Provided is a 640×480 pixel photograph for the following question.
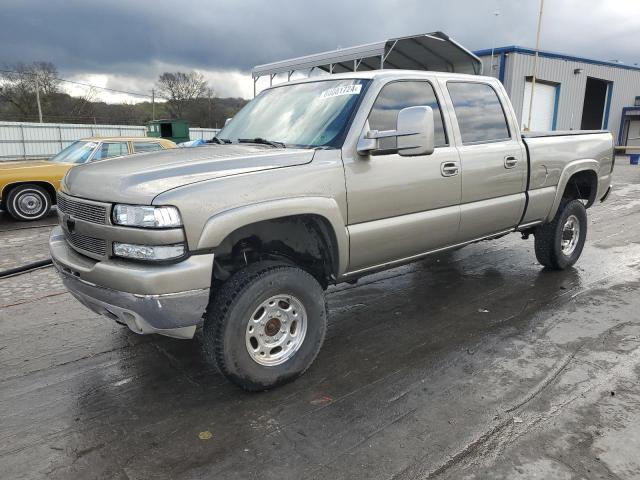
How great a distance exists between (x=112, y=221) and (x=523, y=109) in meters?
27.6

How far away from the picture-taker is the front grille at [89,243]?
2930 mm

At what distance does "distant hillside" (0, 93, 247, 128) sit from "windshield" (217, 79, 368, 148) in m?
39.0

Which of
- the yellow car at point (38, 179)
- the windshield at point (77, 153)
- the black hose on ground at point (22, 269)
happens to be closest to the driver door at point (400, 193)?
the black hose on ground at point (22, 269)

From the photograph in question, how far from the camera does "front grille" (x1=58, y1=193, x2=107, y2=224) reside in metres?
2.89

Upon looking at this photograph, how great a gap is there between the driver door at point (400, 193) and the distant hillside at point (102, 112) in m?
39.7

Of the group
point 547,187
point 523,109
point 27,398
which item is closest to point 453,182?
point 547,187

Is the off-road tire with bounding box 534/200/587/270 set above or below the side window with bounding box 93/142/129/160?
below

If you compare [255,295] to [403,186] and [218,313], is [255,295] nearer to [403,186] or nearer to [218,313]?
[218,313]

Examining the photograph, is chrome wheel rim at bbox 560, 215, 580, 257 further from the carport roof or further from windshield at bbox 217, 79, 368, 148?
the carport roof

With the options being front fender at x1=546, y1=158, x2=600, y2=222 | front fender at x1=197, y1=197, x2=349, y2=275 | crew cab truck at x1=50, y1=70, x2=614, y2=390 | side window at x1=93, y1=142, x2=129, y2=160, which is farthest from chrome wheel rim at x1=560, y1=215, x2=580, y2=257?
side window at x1=93, y1=142, x2=129, y2=160

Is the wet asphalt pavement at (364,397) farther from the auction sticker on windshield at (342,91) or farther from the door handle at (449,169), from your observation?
the auction sticker on windshield at (342,91)

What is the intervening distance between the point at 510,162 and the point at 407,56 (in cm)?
1101

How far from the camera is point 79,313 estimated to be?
15.5 ft

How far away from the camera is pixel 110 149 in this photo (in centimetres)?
1017
